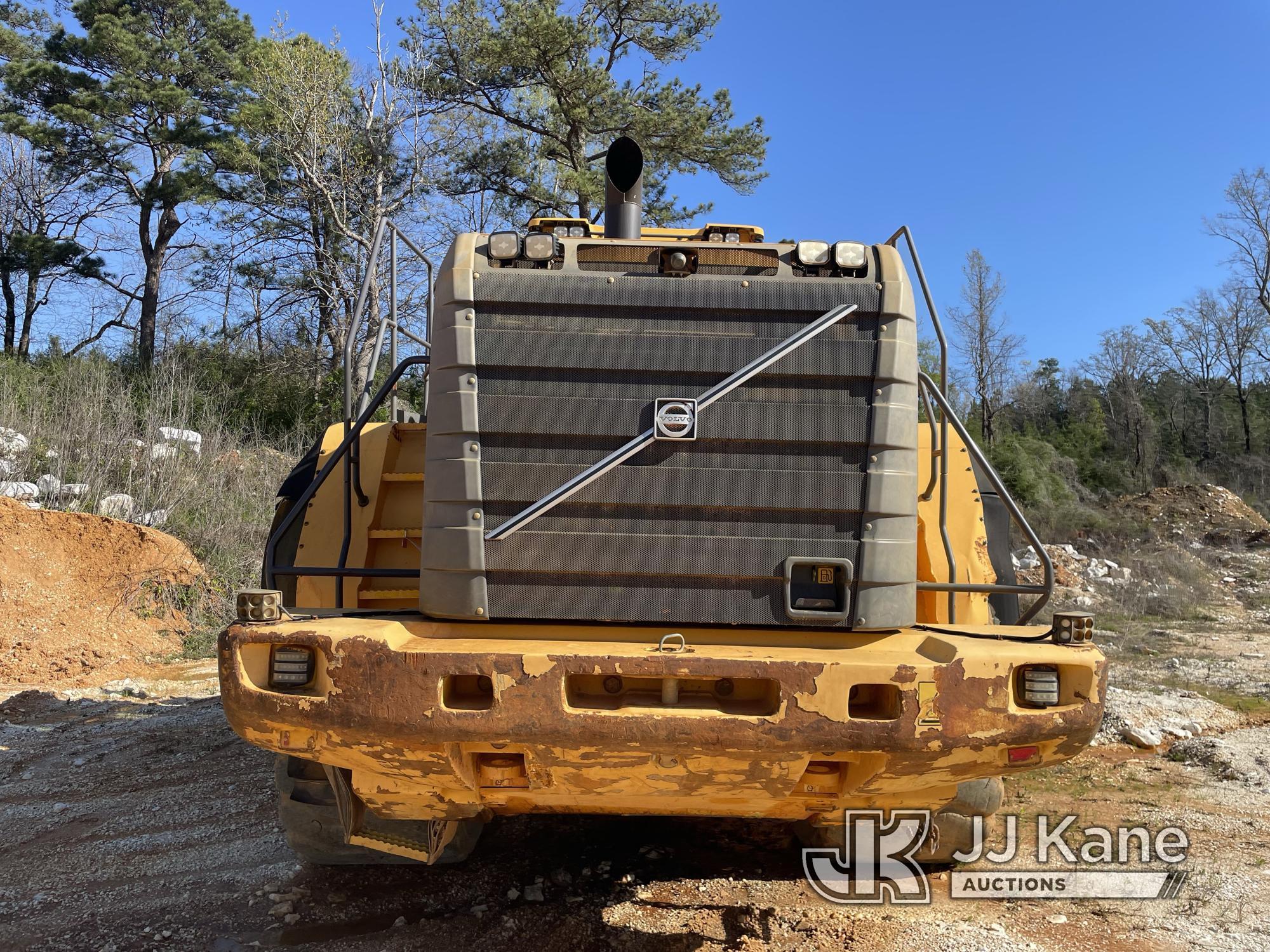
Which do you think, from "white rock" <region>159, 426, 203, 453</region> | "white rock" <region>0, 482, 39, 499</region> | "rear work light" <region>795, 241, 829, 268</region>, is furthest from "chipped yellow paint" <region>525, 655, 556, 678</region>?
"white rock" <region>159, 426, 203, 453</region>

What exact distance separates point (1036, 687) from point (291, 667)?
Result: 2241mm

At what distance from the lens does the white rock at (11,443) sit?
44.2 feet

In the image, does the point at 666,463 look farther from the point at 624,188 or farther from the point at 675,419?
the point at 624,188

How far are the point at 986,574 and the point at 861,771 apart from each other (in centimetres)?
137

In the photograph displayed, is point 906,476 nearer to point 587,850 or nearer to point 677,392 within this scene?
point 677,392

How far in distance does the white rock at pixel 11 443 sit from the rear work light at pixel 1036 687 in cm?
1498

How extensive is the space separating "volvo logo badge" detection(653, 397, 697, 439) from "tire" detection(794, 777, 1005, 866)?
189 cm

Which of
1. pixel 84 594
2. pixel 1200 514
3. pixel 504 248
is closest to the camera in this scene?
pixel 504 248

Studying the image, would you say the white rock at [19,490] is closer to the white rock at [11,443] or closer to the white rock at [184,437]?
the white rock at [11,443]

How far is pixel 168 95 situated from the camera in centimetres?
2405

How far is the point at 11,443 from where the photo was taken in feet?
44.7

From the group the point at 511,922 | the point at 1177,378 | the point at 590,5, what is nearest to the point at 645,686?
the point at 511,922

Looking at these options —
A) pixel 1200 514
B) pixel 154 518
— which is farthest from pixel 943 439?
pixel 1200 514

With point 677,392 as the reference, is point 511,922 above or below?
below
